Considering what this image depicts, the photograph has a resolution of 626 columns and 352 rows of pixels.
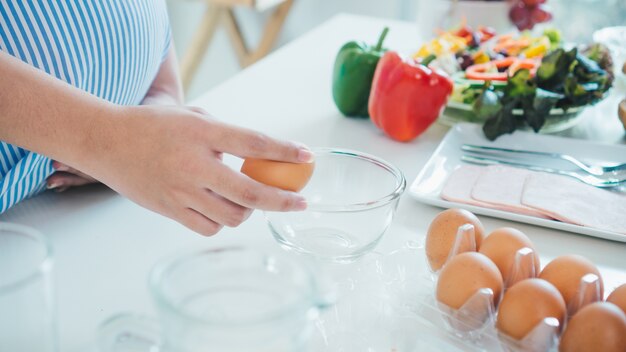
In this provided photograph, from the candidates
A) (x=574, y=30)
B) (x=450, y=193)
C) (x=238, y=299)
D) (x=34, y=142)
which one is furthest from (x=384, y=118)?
(x=574, y=30)

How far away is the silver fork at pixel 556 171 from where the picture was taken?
1012 mm

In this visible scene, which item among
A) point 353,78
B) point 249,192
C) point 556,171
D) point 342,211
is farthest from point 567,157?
point 249,192

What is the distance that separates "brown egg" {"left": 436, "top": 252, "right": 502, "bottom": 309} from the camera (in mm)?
667

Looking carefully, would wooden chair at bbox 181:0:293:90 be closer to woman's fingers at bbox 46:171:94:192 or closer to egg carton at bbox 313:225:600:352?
woman's fingers at bbox 46:171:94:192

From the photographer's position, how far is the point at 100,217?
2.98 ft

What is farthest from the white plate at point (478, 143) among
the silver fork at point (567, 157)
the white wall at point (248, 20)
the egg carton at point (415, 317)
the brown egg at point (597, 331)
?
the white wall at point (248, 20)

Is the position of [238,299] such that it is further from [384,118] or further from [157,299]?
[384,118]

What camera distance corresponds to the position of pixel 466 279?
2.20ft

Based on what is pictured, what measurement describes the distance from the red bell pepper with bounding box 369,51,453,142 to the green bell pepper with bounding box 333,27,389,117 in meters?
0.05

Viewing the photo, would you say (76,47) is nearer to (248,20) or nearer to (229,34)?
(229,34)

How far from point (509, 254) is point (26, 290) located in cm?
46

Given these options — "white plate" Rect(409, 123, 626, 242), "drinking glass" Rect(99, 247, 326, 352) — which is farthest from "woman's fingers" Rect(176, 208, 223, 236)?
"white plate" Rect(409, 123, 626, 242)

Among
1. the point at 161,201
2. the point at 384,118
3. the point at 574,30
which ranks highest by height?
the point at 161,201

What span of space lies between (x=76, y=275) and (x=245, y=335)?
0.40 m
